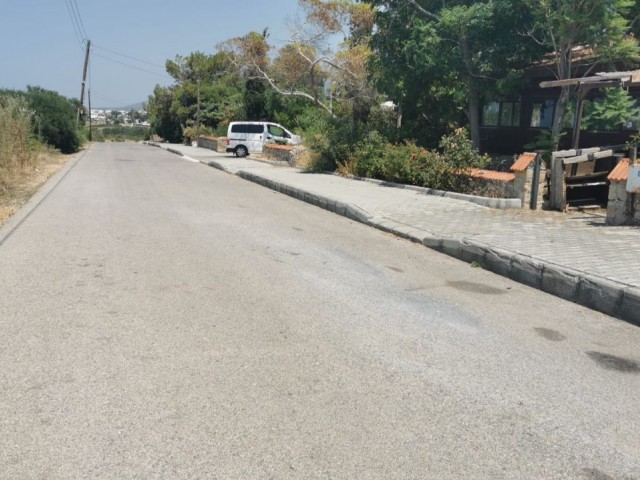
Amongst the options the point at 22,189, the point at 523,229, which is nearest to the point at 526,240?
the point at 523,229

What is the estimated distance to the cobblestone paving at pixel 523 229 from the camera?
Answer: 21.2 ft

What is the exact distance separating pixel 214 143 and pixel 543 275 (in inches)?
1398

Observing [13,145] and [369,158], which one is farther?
[369,158]

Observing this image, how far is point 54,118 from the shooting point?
3241 cm

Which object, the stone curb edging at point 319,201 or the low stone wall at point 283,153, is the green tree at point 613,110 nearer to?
the stone curb edging at point 319,201

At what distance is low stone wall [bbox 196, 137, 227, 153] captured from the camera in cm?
3716

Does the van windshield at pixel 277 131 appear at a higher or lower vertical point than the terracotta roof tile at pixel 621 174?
higher

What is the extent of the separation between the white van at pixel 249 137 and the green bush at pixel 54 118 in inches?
399

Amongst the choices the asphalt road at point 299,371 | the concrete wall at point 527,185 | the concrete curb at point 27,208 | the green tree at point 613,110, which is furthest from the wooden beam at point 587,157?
the concrete curb at point 27,208

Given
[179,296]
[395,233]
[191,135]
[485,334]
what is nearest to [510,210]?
[395,233]

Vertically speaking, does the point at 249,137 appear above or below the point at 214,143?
above

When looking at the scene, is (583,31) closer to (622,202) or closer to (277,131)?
(622,202)

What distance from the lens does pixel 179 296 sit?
18.3ft

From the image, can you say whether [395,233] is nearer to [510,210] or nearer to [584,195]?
[510,210]
